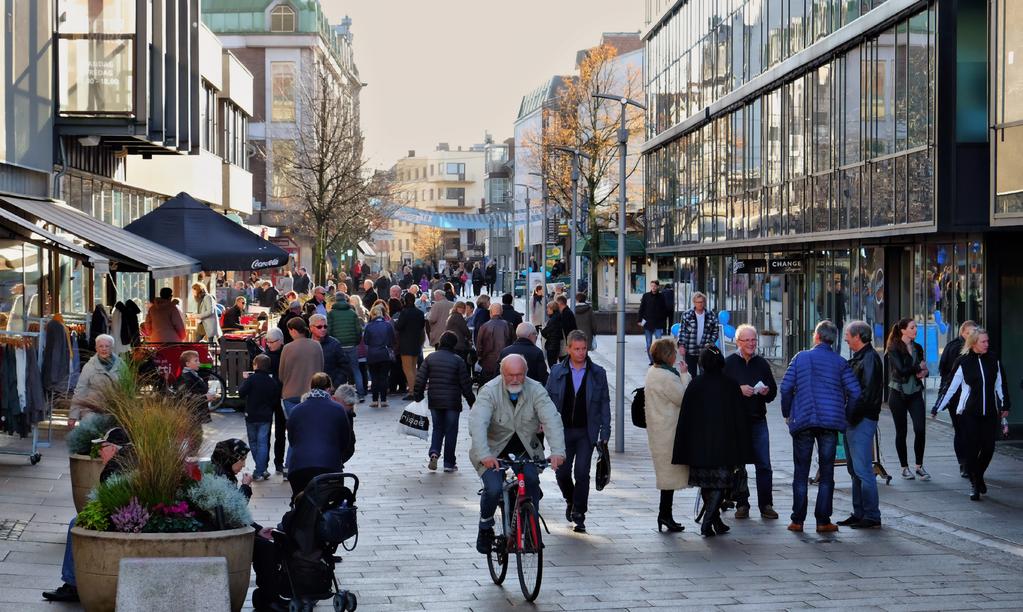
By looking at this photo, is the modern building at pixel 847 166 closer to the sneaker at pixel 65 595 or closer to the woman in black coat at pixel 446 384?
the woman in black coat at pixel 446 384

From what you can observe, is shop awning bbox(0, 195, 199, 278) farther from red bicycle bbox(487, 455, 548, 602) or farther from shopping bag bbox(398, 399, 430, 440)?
red bicycle bbox(487, 455, 548, 602)

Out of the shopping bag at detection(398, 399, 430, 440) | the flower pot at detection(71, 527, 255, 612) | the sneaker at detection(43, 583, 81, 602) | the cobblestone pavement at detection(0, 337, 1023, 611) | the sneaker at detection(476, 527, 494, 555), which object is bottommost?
the cobblestone pavement at detection(0, 337, 1023, 611)

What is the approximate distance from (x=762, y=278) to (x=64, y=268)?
18.1 m

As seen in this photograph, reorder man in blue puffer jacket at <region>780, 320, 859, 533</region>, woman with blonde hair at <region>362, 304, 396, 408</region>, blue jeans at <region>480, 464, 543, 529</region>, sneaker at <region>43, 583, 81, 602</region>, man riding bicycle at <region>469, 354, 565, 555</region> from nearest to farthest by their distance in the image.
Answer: sneaker at <region>43, 583, 81, 602</region>
blue jeans at <region>480, 464, 543, 529</region>
man riding bicycle at <region>469, 354, 565, 555</region>
man in blue puffer jacket at <region>780, 320, 859, 533</region>
woman with blonde hair at <region>362, 304, 396, 408</region>

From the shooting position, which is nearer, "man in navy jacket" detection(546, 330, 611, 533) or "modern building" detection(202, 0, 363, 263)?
"man in navy jacket" detection(546, 330, 611, 533)

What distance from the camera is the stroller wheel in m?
9.34

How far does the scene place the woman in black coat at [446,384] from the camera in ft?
56.3

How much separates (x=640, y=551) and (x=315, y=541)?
3618 millimetres

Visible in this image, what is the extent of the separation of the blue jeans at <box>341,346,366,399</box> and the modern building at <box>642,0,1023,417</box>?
9063mm

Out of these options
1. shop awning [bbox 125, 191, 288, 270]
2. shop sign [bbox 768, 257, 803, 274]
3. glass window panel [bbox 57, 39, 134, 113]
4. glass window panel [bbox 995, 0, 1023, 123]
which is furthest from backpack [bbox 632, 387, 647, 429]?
shop sign [bbox 768, 257, 803, 274]

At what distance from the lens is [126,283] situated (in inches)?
1335

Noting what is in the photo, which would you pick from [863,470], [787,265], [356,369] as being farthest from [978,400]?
[787,265]

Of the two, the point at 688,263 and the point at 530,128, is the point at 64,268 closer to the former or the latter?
the point at 688,263

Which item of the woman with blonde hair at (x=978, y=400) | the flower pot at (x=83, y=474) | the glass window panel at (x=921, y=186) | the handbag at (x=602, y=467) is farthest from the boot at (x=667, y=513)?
the glass window panel at (x=921, y=186)
